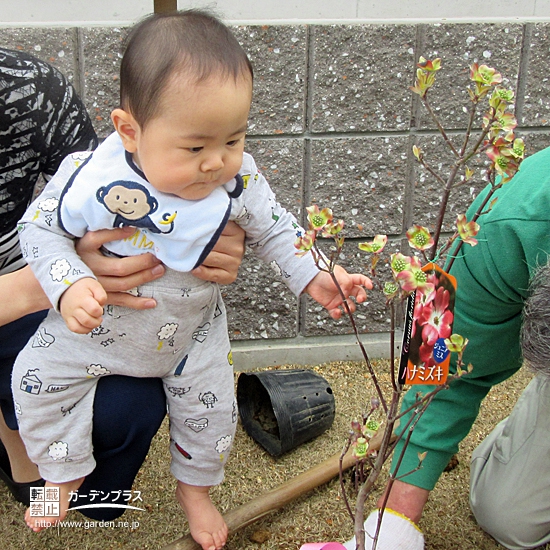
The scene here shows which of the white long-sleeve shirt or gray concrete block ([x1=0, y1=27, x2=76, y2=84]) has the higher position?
gray concrete block ([x1=0, y1=27, x2=76, y2=84])

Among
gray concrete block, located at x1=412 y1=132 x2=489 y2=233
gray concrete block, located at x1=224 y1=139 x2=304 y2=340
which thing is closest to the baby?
gray concrete block, located at x1=224 y1=139 x2=304 y2=340

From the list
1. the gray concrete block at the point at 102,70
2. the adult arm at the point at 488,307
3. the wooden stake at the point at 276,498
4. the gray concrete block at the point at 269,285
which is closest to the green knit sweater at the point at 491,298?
the adult arm at the point at 488,307

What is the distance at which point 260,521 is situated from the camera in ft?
6.03

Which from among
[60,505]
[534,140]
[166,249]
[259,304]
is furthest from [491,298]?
[534,140]

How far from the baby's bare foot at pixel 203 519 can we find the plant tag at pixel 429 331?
83cm

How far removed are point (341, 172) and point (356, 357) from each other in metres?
0.82

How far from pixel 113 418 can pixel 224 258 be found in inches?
18.6

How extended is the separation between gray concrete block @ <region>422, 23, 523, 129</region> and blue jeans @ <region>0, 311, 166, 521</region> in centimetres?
162

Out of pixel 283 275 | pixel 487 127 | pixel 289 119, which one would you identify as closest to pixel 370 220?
pixel 289 119

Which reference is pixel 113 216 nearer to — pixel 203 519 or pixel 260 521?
pixel 203 519

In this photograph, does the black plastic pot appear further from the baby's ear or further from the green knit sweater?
the baby's ear

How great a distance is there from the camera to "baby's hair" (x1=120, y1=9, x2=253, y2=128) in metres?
1.12

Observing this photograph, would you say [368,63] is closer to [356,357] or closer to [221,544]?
[356,357]

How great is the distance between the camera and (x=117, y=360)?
1.45 metres
